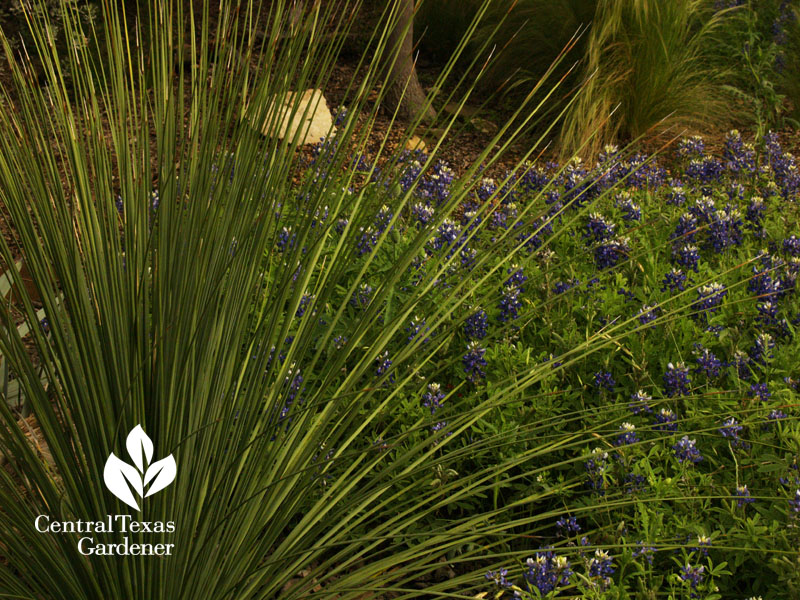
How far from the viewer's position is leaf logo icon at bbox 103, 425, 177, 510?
4.59 ft

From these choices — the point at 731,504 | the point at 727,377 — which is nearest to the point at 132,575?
the point at 731,504

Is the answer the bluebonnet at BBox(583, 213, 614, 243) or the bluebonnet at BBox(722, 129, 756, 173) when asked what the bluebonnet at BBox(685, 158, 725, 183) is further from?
the bluebonnet at BBox(583, 213, 614, 243)

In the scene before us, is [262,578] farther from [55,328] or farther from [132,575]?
[55,328]

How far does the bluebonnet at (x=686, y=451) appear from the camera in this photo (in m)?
2.16

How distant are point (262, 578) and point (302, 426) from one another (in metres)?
0.31

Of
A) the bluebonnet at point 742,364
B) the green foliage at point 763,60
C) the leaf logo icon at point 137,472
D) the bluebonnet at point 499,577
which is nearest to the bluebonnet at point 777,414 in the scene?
the bluebonnet at point 742,364

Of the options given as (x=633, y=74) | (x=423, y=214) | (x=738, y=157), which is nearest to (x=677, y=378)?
(x=423, y=214)

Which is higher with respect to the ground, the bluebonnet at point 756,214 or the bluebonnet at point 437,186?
the bluebonnet at point 437,186

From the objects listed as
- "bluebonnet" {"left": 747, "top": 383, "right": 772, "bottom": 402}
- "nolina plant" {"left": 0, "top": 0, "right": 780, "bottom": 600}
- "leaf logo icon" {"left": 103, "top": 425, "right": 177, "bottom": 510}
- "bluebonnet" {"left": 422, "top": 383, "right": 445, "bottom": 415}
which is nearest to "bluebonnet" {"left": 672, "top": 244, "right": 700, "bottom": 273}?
"bluebonnet" {"left": 747, "top": 383, "right": 772, "bottom": 402}

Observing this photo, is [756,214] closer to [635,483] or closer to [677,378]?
[677,378]

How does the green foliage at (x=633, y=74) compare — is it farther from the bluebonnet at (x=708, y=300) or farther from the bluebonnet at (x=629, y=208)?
the bluebonnet at (x=708, y=300)

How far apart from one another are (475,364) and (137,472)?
1.31 meters

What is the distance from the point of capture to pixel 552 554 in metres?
2.00

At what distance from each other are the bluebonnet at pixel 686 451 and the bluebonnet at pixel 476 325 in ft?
2.54
